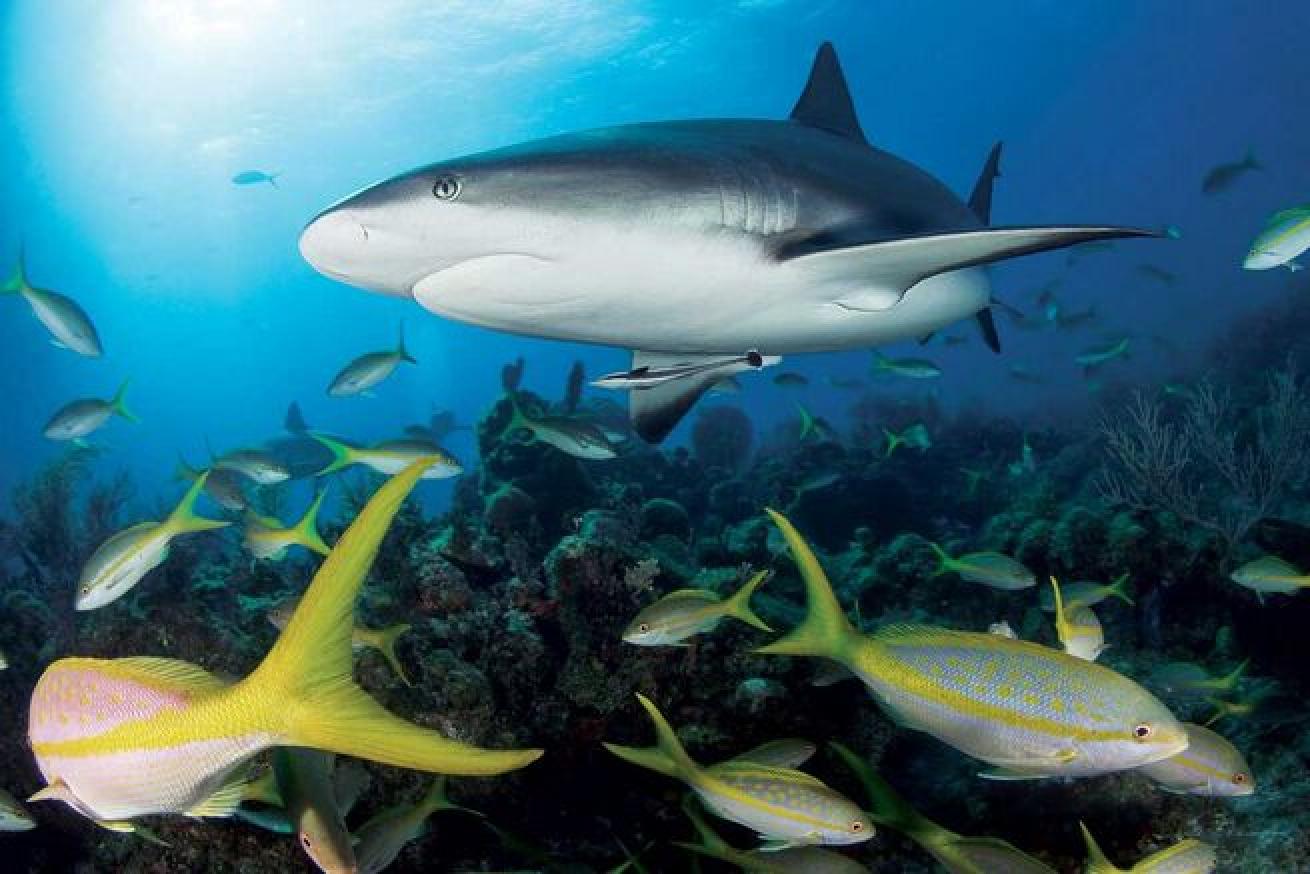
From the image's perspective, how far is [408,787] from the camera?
13.8 ft

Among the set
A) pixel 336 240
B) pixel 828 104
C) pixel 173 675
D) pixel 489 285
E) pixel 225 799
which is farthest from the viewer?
pixel 828 104

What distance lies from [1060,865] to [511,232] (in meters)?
3.89

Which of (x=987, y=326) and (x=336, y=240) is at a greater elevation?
(x=336, y=240)

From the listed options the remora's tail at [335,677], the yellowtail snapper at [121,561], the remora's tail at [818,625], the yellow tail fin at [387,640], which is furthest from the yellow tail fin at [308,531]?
the remora's tail at [335,677]

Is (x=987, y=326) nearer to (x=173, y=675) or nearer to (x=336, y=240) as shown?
(x=336, y=240)

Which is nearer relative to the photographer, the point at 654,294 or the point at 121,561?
the point at 654,294

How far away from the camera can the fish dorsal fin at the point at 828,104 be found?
16.3ft

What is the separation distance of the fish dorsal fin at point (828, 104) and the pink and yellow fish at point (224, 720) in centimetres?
460

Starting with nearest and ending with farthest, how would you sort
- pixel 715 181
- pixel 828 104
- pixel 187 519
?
1. pixel 715 181
2. pixel 187 519
3. pixel 828 104

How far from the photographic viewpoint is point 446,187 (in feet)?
6.76

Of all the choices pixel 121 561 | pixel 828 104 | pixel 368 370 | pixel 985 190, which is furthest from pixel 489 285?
pixel 368 370

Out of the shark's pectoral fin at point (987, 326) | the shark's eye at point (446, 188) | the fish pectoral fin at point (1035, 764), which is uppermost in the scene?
the shark's eye at point (446, 188)

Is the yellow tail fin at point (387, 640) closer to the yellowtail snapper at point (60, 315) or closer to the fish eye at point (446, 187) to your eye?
the fish eye at point (446, 187)

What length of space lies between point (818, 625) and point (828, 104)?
4.01 meters
